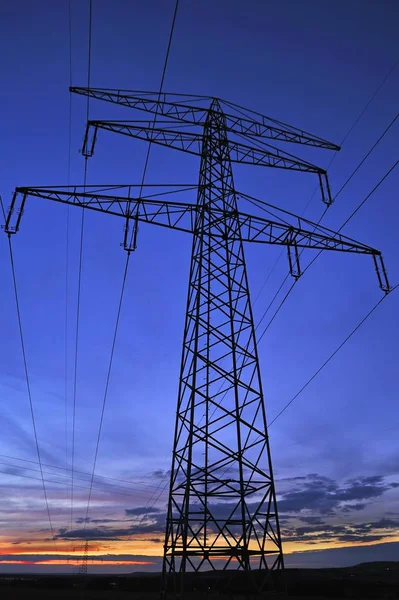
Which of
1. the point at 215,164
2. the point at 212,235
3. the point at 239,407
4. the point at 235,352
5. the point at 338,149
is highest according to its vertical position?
the point at 338,149

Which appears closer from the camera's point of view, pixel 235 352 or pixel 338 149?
pixel 235 352

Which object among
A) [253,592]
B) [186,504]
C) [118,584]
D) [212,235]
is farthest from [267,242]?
[118,584]

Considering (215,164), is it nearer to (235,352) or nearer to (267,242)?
(267,242)

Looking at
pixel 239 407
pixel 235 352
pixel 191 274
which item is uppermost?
pixel 191 274

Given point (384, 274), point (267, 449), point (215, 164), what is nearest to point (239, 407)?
point (267, 449)

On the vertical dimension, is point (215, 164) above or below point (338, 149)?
below

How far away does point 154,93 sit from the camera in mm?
20250

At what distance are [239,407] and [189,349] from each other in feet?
9.74

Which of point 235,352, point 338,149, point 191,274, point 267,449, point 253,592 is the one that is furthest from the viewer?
point 338,149

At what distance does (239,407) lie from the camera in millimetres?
14984

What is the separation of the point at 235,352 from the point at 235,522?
5.34 metres

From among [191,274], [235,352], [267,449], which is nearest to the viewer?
[267,449]

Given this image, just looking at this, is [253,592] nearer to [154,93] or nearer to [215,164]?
[215,164]

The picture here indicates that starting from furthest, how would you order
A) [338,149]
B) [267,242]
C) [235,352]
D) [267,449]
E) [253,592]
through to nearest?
[338,149]
[267,242]
[235,352]
[267,449]
[253,592]
